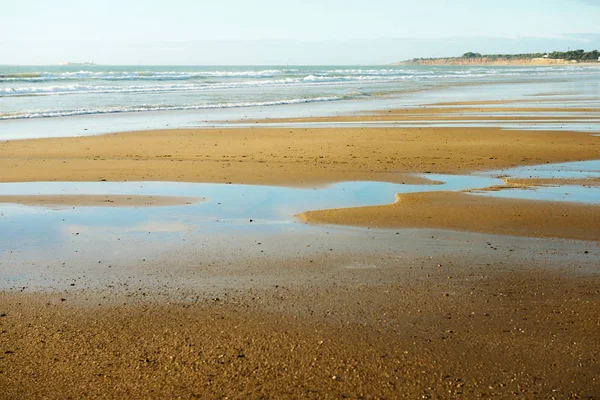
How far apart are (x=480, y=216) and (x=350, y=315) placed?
3816 millimetres

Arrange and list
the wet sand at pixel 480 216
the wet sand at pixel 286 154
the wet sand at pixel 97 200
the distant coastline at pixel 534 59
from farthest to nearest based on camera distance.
→ the distant coastline at pixel 534 59 < the wet sand at pixel 286 154 < the wet sand at pixel 97 200 < the wet sand at pixel 480 216

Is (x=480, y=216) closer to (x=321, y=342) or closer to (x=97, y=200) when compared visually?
(x=321, y=342)

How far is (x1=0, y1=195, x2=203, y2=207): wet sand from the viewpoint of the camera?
30.5 feet

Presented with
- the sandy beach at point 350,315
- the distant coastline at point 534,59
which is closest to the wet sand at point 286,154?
the sandy beach at point 350,315

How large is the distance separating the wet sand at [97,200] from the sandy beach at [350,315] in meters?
0.07

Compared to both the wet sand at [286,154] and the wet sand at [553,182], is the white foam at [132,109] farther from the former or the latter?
the wet sand at [553,182]

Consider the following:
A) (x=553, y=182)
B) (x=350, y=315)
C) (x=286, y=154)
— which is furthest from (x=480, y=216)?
(x=286, y=154)

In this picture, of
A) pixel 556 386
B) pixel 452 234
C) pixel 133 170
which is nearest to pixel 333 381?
pixel 556 386

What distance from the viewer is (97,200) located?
31.4ft

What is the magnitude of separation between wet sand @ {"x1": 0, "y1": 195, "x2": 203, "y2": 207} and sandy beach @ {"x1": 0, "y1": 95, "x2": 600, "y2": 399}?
68mm

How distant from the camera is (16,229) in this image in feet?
25.8

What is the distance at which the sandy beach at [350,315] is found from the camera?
3967mm

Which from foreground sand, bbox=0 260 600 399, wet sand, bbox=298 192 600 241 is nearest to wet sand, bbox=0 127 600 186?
wet sand, bbox=298 192 600 241

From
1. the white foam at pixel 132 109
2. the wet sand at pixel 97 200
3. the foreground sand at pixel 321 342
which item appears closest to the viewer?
the foreground sand at pixel 321 342
